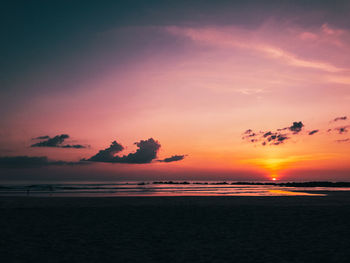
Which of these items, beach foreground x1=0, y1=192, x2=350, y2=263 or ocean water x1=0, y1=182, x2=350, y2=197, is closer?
beach foreground x1=0, y1=192, x2=350, y2=263

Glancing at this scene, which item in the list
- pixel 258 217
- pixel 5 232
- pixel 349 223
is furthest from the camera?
pixel 258 217

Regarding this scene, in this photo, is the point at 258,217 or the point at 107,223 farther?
the point at 258,217

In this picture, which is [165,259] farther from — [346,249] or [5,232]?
[5,232]

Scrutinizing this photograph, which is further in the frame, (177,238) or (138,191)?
(138,191)

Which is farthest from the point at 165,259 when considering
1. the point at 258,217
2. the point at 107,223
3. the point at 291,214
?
the point at 291,214

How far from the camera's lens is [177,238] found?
15.0m

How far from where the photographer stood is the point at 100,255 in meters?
11.9

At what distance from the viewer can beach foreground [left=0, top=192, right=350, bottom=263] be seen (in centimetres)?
1166

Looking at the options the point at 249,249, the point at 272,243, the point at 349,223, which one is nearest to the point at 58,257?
the point at 249,249

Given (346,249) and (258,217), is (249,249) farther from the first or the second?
(258,217)

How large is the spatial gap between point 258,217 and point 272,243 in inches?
317

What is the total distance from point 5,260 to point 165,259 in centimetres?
548

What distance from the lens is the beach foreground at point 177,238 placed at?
11.7 m

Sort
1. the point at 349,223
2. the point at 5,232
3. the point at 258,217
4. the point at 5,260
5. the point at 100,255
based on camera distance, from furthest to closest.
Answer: the point at 258,217 → the point at 349,223 → the point at 5,232 → the point at 100,255 → the point at 5,260
